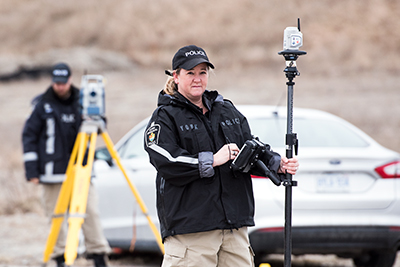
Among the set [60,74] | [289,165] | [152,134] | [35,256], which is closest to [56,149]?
[60,74]

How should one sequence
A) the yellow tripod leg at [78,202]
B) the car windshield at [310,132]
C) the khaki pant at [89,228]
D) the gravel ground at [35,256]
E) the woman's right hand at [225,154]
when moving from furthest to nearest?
the gravel ground at [35,256] → the khaki pant at [89,228] → the car windshield at [310,132] → the yellow tripod leg at [78,202] → the woman's right hand at [225,154]

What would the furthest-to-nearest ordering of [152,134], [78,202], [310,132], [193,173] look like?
[310,132] < [78,202] < [152,134] < [193,173]

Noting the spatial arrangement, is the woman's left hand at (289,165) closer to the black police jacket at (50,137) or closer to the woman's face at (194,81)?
the woman's face at (194,81)

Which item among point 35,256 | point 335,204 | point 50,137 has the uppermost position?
point 50,137

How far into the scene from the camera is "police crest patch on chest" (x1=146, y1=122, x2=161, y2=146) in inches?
127

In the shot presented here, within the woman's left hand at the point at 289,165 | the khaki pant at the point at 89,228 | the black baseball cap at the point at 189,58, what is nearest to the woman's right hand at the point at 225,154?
the woman's left hand at the point at 289,165

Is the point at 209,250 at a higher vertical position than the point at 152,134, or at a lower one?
lower

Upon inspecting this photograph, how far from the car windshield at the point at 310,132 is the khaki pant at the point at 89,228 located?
62.9 inches

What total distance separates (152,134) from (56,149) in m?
2.70

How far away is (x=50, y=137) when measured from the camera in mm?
5742

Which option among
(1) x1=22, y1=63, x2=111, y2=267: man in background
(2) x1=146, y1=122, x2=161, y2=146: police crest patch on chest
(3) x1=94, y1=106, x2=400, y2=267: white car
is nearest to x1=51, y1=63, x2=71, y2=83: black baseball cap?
(1) x1=22, y1=63, x2=111, y2=267: man in background

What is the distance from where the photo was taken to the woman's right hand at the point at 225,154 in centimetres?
316

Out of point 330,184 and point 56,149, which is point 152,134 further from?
point 56,149

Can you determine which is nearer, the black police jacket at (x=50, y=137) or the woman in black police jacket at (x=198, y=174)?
the woman in black police jacket at (x=198, y=174)
